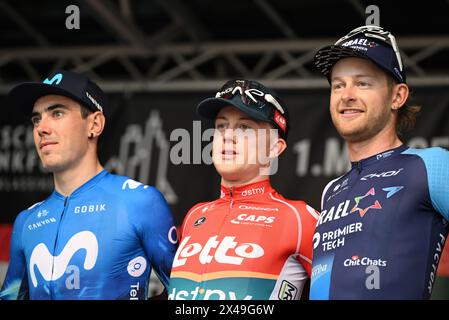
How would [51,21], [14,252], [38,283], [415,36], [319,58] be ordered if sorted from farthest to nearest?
1. [51,21]
2. [415,36]
3. [14,252]
4. [38,283]
5. [319,58]

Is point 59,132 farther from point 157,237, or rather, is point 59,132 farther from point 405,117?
point 405,117

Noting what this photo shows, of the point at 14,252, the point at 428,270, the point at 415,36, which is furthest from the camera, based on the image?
the point at 415,36

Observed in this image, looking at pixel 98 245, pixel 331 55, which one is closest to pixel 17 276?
pixel 98 245

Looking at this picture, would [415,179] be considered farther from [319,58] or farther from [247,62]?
[247,62]

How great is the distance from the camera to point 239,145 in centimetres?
330

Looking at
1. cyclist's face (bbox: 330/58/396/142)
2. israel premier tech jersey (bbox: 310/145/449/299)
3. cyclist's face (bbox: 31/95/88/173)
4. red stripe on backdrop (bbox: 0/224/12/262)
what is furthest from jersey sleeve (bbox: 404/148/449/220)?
red stripe on backdrop (bbox: 0/224/12/262)

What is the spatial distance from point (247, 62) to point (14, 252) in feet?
12.5

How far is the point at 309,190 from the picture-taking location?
19.5ft

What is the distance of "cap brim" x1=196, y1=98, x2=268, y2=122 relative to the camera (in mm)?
3299

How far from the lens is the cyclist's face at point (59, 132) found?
3508mm

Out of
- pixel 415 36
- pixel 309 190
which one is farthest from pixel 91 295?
pixel 415 36

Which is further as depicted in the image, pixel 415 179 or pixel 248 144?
pixel 248 144

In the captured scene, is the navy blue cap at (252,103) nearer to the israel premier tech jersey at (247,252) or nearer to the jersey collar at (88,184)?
the israel premier tech jersey at (247,252)

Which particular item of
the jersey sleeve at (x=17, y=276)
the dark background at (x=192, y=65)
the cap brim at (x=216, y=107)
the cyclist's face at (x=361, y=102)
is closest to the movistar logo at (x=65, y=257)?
the jersey sleeve at (x=17, y=276)
